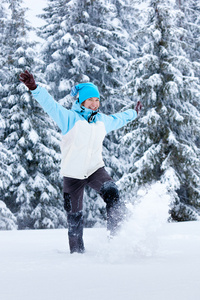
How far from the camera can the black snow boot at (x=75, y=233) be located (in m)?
3.90

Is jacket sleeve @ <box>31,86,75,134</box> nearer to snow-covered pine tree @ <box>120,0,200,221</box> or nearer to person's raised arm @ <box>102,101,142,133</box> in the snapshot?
person's raised arm @ <box>102,101,142,133</box>

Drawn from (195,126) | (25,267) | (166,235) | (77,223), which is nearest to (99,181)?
(77,223)

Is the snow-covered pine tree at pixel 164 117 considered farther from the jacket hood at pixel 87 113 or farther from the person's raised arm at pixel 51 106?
the person's raised arm at pixel 51 106

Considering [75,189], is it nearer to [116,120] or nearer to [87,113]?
[87,113]

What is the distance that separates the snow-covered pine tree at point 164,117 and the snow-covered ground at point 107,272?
777 cm

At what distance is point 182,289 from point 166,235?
3.14 meters

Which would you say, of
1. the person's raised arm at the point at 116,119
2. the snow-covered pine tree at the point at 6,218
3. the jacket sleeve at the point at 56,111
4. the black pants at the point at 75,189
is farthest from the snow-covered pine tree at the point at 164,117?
the jacket sleeve at the point at 56,111

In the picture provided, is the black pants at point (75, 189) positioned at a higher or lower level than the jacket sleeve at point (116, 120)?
lower

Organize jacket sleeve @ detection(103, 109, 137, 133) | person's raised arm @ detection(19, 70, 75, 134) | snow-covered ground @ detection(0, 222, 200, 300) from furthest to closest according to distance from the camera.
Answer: jacket sleeve @ detection(103, 109, 137, 133) → person's raised arm @ detection(19, 70, 75, 134) → snow-covered ground @ detection(0, 222, 200, 300)

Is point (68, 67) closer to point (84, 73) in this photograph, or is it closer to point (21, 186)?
point (84, 73)

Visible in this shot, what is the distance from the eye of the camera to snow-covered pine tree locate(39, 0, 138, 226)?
1563cm

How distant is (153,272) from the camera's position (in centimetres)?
263

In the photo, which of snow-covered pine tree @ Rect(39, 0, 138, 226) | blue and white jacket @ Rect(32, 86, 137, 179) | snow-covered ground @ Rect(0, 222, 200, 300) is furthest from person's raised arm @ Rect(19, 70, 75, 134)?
snow-covered pine tree @ Rect(39, 0, 138, 226)

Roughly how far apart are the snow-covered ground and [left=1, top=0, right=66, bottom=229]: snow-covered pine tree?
10.4 meters
